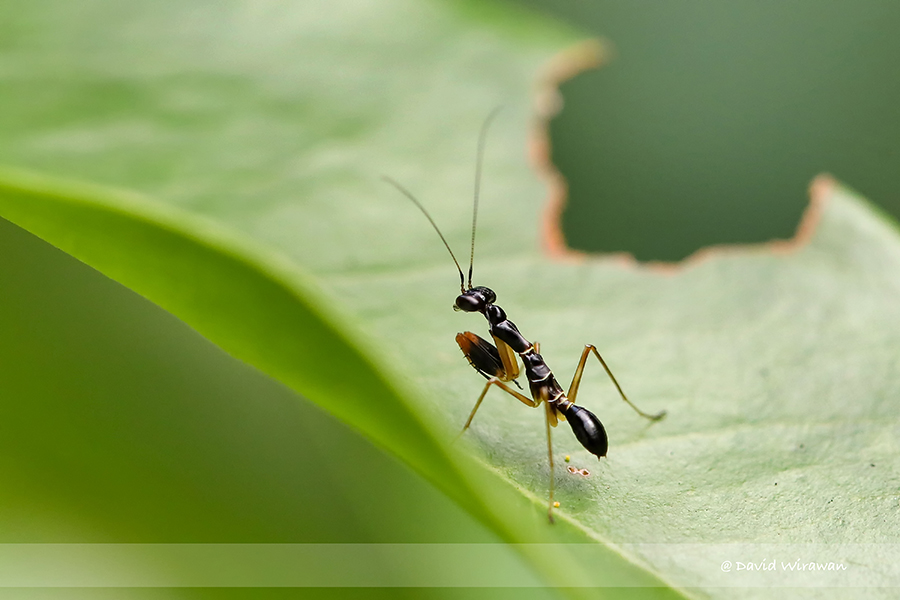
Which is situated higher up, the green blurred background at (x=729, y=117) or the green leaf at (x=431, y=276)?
the green blurred background at (x=729, y=117)

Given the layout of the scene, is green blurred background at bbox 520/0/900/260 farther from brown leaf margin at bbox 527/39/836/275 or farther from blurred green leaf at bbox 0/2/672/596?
blurred green leaf at bbox 0/2/672/596

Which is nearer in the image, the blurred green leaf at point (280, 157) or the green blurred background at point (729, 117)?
the blurred green leaf at point (280, 157)

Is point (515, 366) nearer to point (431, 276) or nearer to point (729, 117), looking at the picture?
point (431, 276)

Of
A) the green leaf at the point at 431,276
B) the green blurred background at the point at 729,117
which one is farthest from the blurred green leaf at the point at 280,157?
the green blurred background at the point at 729,117

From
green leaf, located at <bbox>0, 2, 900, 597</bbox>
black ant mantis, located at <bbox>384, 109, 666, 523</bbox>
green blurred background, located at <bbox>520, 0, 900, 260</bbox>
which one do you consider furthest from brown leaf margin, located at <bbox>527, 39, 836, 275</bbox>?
green blurred background, located at <bbox>520, 0, 900, 260</bbox>

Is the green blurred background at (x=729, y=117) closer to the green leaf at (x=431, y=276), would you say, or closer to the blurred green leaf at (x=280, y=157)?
the blurred green leaf at (x=280, y=157)

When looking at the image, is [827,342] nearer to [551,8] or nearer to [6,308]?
[6,308]
